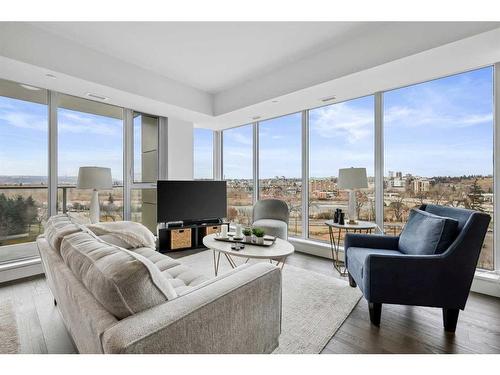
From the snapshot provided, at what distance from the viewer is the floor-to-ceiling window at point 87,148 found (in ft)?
11.2

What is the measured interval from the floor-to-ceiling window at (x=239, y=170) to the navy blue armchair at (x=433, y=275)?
129 inches

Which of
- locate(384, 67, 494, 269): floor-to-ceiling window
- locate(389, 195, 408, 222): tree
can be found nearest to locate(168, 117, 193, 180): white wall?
locate(384, 67, 494, 269): floor-to-ceiling window

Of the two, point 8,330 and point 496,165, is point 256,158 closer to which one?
point 496,165

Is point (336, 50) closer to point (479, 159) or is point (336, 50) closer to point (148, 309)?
point (479, 159)

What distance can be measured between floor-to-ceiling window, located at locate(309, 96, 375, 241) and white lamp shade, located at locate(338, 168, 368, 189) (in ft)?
1.56

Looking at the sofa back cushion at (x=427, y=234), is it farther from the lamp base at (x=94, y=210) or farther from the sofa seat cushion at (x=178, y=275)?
the lamp base at (x=94, y=210)

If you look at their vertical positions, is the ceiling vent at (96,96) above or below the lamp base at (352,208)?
above

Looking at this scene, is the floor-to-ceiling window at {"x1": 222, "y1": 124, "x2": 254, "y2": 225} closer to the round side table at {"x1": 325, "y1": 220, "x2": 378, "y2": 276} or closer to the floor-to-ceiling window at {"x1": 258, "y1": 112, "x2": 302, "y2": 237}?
the floor-to-ceiling window at {"x1": 258, "y1": 112, "x2": 302, "y2": 237}

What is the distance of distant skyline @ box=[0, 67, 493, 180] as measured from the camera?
9.11 ft

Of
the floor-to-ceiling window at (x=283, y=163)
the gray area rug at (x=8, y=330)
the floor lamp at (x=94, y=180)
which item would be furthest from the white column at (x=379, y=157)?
the gray area rug at (x=8, y=330)

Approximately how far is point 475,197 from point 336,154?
1.70 meters

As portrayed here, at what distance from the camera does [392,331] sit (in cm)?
187

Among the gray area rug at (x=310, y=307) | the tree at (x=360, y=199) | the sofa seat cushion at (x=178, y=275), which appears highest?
the tree at (x=360, y=199)

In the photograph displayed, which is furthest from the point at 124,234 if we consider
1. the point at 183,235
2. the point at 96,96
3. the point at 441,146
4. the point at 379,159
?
the point at 441,146
